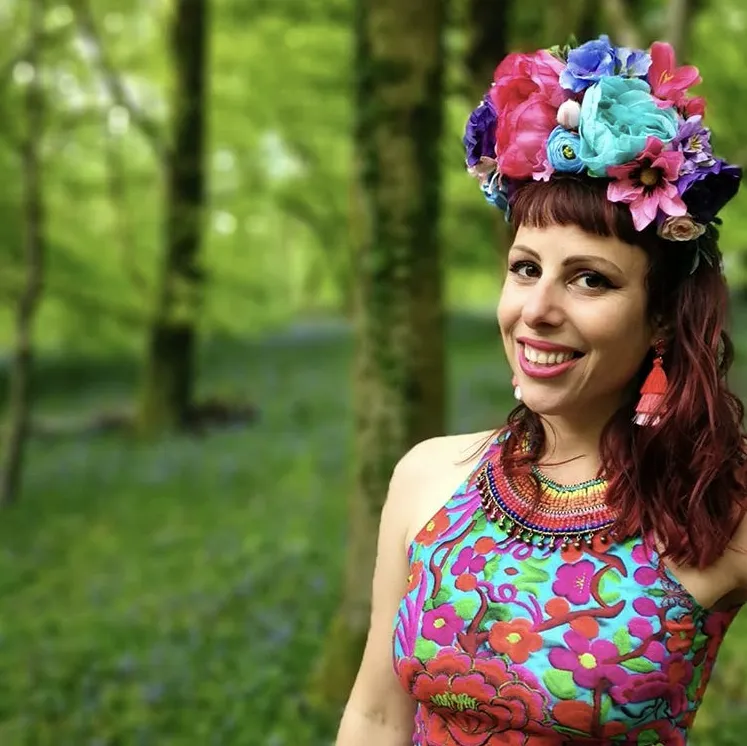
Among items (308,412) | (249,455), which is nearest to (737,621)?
(249,455)

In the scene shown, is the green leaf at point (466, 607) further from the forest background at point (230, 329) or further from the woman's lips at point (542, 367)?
the forest background at point (230, 329)

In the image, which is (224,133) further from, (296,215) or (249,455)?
(249,455)

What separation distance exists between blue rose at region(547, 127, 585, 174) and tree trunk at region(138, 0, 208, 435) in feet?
38.5

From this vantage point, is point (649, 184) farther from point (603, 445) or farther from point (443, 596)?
point (443, 596)

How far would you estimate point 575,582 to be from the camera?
1801mm

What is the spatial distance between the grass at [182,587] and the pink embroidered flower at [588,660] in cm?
348

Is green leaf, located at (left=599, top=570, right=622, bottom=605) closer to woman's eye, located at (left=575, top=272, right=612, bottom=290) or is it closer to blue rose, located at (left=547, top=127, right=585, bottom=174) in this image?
woman's eye, located at (left=575, top=272, right=612, bottom=290)

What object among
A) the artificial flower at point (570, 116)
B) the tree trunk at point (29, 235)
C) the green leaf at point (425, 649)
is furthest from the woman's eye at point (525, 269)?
the tree trunk at point (29, 235)

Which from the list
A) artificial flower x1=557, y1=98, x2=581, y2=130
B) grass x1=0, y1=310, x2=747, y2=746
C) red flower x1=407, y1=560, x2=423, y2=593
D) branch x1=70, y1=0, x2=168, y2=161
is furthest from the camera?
branch x1=70, y1=0, x2=168, y2=161

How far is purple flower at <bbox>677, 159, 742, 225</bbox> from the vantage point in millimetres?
1776

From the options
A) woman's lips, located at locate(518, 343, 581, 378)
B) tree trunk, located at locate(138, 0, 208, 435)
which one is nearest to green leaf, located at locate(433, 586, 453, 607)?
woman's lips, located at locate(518, 343, 581, 378)

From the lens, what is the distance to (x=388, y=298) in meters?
4.67

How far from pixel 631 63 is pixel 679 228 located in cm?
33

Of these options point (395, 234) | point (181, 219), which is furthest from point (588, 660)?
point (181, 219)
